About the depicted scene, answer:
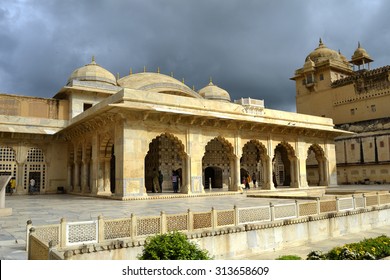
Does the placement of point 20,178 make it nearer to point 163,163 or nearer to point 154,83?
point 163,163

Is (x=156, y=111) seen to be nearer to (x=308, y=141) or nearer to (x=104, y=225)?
(x=104, y=225)

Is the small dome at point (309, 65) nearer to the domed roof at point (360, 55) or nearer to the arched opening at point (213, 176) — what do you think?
the domed roof at point (360, 55)

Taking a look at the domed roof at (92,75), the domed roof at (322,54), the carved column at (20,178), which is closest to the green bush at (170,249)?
the carved column at (20,178)

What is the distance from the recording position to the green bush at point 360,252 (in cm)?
576

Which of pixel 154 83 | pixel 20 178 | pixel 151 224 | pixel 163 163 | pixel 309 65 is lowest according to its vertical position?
pixel 151 224

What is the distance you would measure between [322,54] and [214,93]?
13.8 metres

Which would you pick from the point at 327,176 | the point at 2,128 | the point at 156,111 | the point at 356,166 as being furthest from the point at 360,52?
the point at 2,128

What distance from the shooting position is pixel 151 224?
607 cm

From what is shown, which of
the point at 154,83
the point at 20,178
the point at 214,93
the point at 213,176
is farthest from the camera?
Answer: the point at 214,93

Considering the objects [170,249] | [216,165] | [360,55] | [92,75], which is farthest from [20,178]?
[360,55]

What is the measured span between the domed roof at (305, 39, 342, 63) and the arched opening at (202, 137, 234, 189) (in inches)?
669

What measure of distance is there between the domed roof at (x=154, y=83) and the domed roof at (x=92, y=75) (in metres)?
1.12

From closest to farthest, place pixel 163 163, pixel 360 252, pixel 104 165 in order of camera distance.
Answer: pixel 360 252
pixel 104 165
pixel 163 163

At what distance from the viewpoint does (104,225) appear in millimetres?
5547
